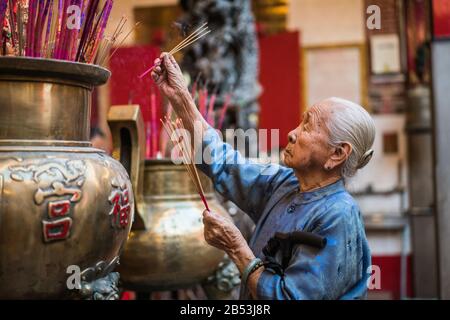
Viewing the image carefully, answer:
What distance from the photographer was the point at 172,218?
5.99 ft

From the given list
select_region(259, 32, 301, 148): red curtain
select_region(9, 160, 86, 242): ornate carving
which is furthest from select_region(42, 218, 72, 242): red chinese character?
select_region(259, 32, 301, 148): red curtain

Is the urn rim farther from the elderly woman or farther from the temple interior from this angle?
the elderly woman

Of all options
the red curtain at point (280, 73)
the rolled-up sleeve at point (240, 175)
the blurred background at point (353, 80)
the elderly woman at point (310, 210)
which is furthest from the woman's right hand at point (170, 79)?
the red curtain at point (280, 73)

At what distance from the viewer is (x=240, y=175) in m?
1.39

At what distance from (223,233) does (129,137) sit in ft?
1.85

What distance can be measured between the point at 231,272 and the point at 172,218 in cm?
39

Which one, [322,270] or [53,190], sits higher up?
[53,190]

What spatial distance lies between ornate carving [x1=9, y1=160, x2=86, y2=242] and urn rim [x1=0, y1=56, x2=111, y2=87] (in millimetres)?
165

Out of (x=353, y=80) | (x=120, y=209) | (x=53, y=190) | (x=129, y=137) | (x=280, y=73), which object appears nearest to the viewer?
(x=53, y=190)

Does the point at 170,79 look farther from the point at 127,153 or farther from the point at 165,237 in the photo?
the point at 165,237

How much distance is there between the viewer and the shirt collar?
121 centimetres

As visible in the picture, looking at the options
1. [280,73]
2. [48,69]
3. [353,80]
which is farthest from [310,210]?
[353,80]

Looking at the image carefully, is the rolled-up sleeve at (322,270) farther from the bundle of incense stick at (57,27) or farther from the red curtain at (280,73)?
the red curtain at (280,73)

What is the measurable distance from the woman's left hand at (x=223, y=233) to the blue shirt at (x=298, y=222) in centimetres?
8
